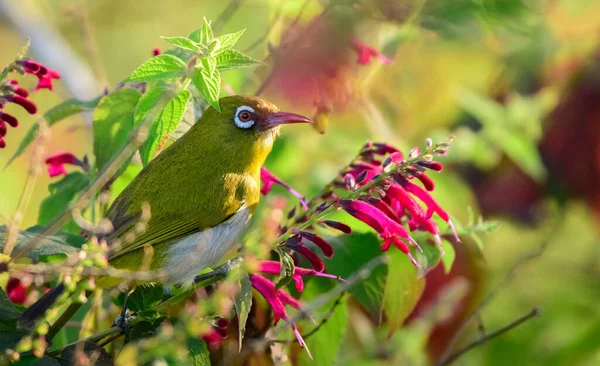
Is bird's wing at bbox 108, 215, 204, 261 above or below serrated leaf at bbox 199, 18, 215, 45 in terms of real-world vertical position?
below

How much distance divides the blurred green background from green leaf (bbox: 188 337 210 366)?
51.2 inches

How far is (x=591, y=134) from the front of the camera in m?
4.66

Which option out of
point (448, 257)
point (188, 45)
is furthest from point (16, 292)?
point (448, 257)

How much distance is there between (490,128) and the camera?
4160 millimetres

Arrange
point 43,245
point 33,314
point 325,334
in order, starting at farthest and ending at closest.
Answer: point 325,334 < point 43,245 < point 33,314

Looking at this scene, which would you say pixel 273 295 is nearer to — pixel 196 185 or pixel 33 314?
pixel 33 314

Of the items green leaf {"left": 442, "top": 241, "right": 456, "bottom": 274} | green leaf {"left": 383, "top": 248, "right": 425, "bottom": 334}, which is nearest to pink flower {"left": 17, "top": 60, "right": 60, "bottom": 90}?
green leaf {"left": 383, "top": 248, "right": 425, "bottom": 334}

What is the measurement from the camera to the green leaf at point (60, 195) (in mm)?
2314

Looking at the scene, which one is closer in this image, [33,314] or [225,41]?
[33,314]

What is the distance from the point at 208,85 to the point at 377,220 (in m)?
0.47

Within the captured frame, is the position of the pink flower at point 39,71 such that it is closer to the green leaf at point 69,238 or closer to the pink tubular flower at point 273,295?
the green leaf at point 69,238

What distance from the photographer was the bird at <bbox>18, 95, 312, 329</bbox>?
7.57 feet

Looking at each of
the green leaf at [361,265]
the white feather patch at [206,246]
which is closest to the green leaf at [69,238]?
the white feather patch at [206,246]

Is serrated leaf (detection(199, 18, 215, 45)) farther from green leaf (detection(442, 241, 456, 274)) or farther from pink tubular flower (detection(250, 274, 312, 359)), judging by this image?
green leaf (detection(442, 241, 456, 274))
